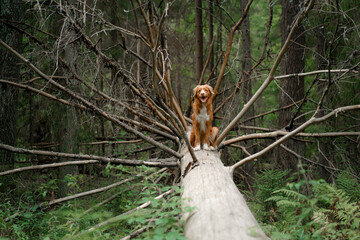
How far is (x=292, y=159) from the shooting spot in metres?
6.75

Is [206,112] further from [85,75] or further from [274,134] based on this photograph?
[85,75]

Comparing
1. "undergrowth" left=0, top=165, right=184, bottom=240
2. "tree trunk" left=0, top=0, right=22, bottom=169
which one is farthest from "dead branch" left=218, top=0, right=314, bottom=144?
"tree trunk" left=0, top=0, right=22, bottom=169

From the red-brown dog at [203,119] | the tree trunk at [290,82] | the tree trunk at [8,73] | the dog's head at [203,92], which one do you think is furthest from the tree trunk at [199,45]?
the tree trunk at [8,73]

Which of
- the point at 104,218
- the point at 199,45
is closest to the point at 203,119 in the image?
the point at 104,218

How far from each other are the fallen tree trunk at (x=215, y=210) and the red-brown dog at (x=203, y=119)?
1.05 metres

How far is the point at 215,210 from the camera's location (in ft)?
8.29

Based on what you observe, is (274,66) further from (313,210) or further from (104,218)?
(104,218)

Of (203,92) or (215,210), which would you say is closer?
(215,210)

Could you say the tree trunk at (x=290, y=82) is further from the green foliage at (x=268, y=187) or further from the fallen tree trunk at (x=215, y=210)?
the fallen tree trunk at (x=215, y=210)

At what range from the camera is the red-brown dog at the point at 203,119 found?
448 cm

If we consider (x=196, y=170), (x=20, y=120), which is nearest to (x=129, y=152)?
(x=196, y=170)

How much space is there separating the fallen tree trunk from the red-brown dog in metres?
1.05

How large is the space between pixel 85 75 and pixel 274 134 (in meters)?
3.65

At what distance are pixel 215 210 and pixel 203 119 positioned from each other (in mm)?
2320
